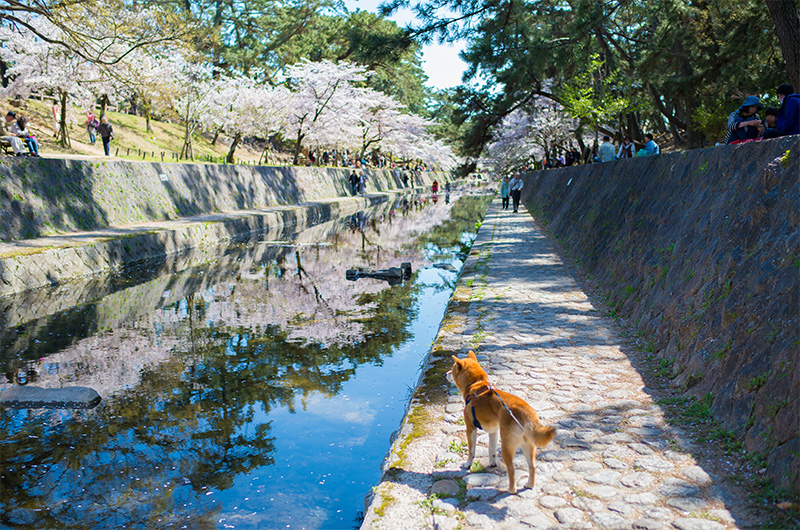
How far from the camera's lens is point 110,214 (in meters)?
16.0

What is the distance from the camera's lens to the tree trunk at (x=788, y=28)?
965 cm

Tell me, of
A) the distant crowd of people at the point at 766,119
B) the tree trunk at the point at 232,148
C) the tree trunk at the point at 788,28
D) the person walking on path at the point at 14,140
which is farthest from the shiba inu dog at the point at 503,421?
the tree trunk at the point at 232,148

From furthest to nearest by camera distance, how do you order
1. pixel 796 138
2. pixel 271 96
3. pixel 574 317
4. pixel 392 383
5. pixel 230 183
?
pixel 271 96 < pixel 230 183 < pixel 574 317 < pixel 392 383 < pixel 796 138

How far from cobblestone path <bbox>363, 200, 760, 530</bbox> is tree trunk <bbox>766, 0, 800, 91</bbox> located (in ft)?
22.0

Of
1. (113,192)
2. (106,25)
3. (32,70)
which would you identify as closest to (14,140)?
(113,192)

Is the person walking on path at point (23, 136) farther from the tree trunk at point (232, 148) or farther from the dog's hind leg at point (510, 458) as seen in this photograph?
the dog's hind leg at point (510, 458)

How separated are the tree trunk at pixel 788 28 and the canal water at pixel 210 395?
7.28m

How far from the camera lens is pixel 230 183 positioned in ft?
80.1

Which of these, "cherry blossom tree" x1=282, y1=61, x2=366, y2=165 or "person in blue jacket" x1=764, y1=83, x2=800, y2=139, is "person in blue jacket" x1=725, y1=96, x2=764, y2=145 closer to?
"person in blue jacket" x1=764, y1=83, x2=800, y2=139

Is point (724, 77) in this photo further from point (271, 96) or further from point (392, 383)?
point (271, 96)

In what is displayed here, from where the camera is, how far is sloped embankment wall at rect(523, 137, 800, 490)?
359 centimetres

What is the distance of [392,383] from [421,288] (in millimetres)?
5304

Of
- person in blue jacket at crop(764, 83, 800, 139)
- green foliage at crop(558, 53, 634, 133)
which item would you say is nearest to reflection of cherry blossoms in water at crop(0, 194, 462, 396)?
person in blue jacket at crop(764, 83, 800, 139)

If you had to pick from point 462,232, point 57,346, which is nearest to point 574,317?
point 57,346
